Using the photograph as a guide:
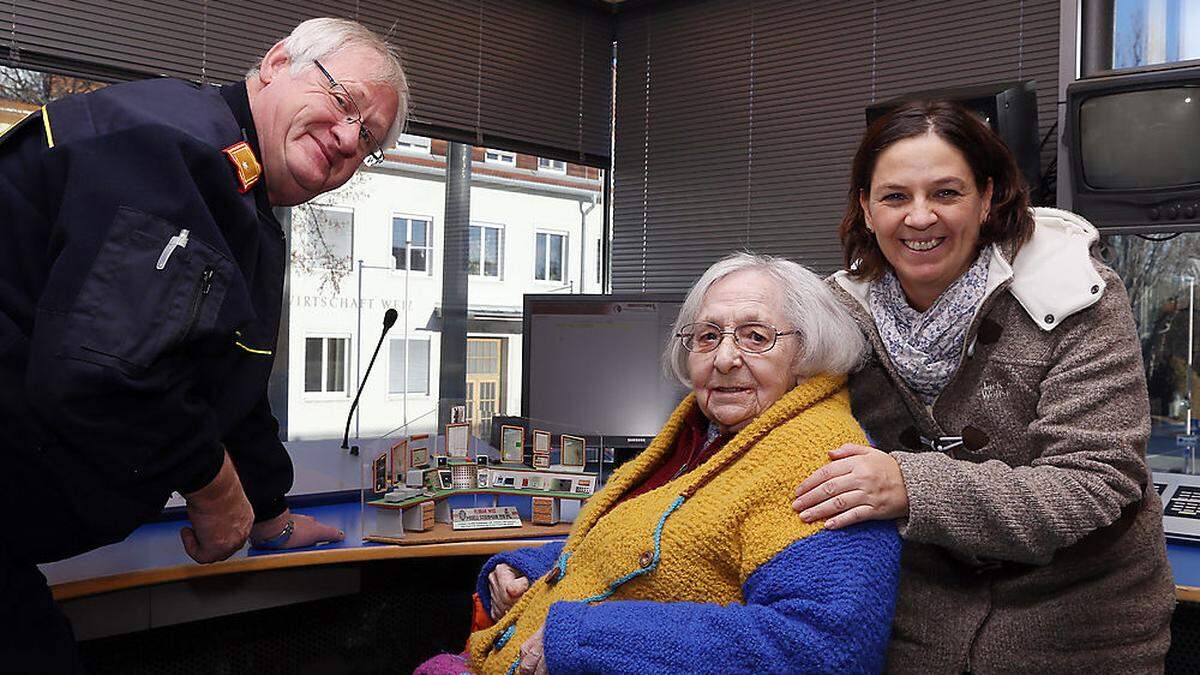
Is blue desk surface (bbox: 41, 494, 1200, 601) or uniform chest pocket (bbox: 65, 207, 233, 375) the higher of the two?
uniform chest pocket (bbox: 65, 207, 233, 375)

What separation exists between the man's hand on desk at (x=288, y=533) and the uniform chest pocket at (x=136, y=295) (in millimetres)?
822

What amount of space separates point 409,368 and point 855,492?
1.91m

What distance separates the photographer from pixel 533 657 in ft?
4.79

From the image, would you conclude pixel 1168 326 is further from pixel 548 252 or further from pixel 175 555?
pixel 175 555

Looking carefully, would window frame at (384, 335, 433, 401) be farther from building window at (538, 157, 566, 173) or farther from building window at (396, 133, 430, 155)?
building window at (538, 157, 566, 173)

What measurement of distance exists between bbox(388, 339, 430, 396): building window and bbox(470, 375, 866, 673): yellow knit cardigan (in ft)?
4.57

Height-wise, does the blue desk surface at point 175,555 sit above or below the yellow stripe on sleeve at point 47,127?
below

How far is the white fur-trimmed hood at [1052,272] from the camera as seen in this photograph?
52.5 inches

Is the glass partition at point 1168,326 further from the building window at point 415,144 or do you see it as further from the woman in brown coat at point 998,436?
the building window at point 415,144

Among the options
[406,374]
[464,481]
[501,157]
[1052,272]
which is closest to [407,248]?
[501,157]

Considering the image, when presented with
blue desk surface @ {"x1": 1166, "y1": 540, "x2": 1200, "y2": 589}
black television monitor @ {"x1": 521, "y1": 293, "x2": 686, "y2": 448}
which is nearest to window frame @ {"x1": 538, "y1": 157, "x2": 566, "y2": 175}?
black television monitor @ {"x1": 521, "y1": 293, "x2": 686, "y2": 448}

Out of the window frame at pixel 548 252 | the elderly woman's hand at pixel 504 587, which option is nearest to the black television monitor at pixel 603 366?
the window frame at pixel 548 252

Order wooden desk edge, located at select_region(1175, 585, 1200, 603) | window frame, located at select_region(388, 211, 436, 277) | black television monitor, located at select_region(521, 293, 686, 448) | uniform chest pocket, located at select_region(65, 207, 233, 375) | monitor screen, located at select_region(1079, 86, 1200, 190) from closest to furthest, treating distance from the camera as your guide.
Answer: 1. uniform chest pocket, located at select_region(65, 207, 233, 375)
2. wooden desk edge, located at select_region(1175, 585, 1200, 603)
3. monitor screen, located at select_region(1079, 86, 1200, 190)
4. black television monitor, located at select_region(521, 293, 686, 448)
5. window frame, located at select_region(388, 211, 436, 277)

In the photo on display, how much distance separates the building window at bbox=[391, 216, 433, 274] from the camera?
3336mm
